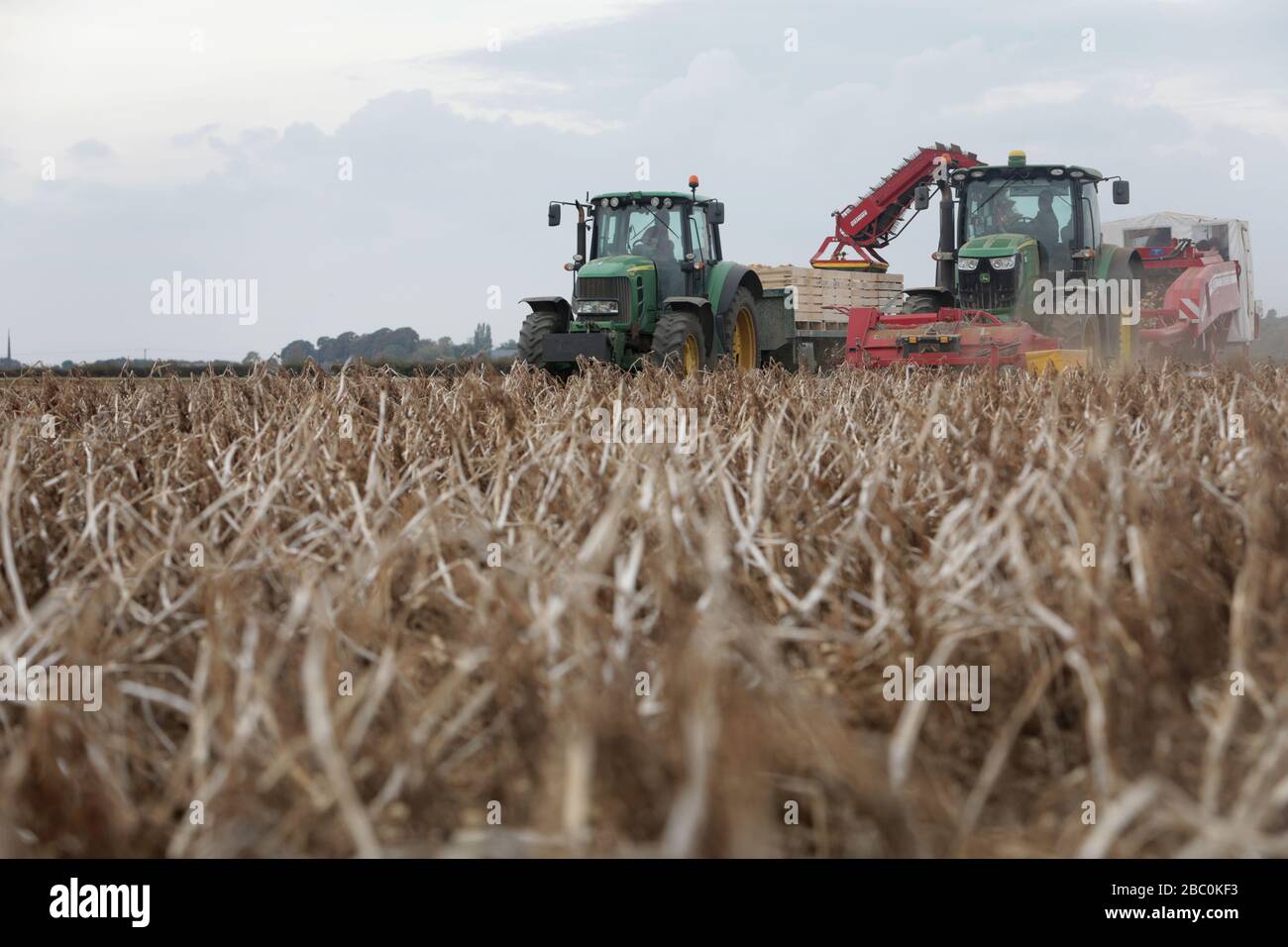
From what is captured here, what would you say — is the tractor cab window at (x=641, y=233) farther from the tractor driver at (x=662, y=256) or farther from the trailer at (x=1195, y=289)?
the trailer at (x=1195, y=289)

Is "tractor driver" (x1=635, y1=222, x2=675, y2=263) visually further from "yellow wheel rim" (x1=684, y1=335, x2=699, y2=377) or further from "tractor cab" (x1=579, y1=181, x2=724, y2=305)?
"yellow wheel rim" (x1=684, y1=335, x2=699, y2=377)

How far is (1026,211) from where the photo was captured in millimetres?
13484

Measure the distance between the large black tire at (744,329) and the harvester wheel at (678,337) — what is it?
Answer: 1.50 m

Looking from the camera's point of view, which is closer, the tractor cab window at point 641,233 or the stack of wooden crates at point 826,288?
the tractor cab window at point 641,233

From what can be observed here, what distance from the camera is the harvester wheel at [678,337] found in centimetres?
1130

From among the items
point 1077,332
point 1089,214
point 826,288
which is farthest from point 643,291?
point 826,288

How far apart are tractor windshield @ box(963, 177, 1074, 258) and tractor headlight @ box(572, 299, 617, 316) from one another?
172 inches

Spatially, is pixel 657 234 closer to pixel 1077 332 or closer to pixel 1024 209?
pixel 1024 209

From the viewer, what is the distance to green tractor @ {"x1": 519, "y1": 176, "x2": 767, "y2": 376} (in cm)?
1150

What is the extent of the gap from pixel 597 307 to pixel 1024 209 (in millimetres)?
5114

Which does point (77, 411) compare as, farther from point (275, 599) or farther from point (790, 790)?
point (790, 790)

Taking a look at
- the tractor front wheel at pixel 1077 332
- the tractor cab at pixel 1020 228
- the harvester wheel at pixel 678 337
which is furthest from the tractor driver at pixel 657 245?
the tractor front wheel at pixel 1077 332

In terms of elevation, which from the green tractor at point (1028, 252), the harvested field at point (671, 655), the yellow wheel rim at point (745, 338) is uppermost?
the green tractor at point (1028, 252)

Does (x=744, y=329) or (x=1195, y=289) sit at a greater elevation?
(x=1195, y=289)
